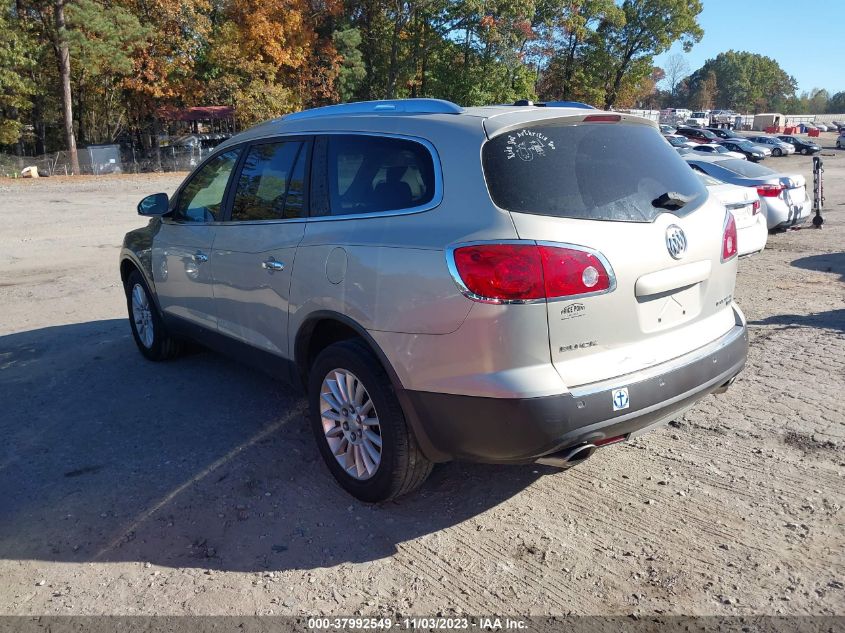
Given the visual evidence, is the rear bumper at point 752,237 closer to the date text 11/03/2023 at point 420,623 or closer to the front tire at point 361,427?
the front tire at point 361,427

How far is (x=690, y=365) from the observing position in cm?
325

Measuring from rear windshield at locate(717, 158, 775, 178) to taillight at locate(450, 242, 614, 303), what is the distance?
1062 cm

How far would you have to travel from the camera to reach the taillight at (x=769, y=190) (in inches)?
473

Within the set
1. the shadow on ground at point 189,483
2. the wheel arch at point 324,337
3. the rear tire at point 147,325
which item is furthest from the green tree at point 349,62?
the wheel arch at point 324,337

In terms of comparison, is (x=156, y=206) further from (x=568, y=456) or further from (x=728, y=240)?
(x=728, y=240)

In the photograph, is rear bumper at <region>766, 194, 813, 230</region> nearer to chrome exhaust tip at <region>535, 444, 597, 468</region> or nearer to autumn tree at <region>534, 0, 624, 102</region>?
chrome exhaust tip at <region>535, 444, 597, 468</region>

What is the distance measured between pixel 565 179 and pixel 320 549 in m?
1.97

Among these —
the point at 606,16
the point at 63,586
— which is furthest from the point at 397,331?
the point at 606,16

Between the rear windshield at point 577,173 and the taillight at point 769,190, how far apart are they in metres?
9.67

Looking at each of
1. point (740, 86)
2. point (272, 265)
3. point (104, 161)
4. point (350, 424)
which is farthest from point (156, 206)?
point (740, 86)

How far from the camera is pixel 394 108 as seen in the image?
12.4 ft

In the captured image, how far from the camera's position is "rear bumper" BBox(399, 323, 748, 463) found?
113 inches

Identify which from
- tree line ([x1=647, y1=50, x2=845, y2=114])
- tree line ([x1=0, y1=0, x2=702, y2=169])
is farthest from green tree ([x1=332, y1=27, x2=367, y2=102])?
tree line ([x1=647, y1=50, x2=845, y2=114])

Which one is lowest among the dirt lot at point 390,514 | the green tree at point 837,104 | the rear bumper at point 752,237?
the dirt lot at point 390,514
